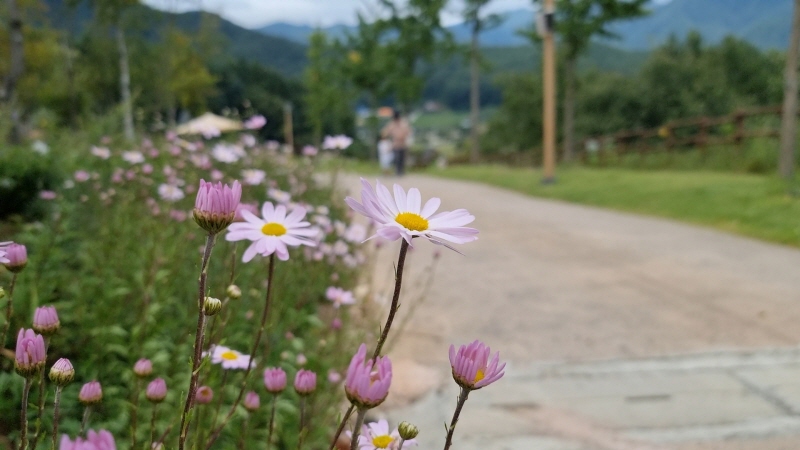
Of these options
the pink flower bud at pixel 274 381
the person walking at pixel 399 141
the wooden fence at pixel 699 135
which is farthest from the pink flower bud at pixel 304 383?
the person walking at pixel 399 141

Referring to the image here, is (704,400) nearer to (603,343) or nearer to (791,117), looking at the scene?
(603,343)

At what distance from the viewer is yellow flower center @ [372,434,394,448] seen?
0.81 m

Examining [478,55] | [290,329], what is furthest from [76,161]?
[478,55]

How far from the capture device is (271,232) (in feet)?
2.89

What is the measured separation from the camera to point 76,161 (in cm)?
439

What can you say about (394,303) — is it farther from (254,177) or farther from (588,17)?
(588,17)

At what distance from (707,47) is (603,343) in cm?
3427

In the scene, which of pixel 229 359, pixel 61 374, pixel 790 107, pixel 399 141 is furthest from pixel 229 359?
pixel 399 141

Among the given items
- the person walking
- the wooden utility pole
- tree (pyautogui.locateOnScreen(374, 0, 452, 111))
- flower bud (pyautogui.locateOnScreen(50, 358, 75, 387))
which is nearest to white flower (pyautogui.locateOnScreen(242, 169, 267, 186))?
flower bud (pyautogui.locateOnScreen(50, 358, 75, 387))

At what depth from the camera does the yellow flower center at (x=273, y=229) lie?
0.88m

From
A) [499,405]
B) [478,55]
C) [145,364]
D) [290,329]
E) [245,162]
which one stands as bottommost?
[499,405]

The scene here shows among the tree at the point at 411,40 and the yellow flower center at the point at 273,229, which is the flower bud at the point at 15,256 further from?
the tree at the point at 411,40

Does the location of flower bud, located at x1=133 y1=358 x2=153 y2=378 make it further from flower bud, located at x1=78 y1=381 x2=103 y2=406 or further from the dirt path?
the dirt path

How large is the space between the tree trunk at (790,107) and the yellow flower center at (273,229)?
6.78 m
